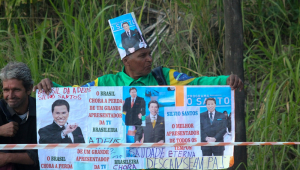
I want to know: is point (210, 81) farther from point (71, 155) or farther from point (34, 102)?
point (34, 102)

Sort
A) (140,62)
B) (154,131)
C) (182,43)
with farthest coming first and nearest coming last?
(182,43) → (140,62) → (154,131)

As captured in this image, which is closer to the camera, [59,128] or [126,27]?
[59,128]

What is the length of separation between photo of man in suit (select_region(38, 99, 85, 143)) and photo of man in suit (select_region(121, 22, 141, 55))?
619 millimetres

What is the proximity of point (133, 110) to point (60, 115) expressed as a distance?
53 centimetres

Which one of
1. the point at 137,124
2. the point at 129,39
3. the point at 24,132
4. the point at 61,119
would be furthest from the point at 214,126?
the point at 24,132

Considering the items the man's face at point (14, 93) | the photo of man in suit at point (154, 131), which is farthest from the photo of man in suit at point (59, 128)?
the photo of man in suit at point (154, 131)

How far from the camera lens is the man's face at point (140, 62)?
2678mm

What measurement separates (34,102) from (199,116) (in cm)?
127

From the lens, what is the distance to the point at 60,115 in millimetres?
2609

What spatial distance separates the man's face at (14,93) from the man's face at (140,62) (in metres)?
0.83

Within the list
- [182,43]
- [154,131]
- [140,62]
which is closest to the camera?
[154,131]

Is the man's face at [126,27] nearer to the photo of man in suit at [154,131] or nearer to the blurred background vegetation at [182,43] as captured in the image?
the photo of man in suit at [154,131]

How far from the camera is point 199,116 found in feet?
8.40

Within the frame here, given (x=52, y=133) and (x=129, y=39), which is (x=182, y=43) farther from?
(x=52, y=133)
